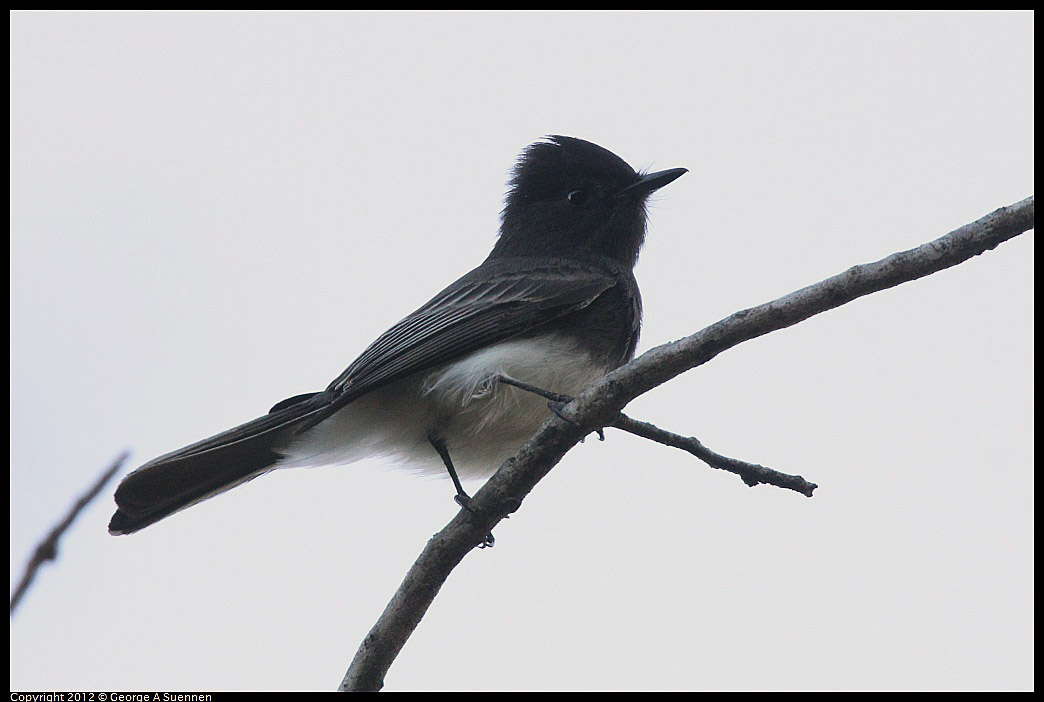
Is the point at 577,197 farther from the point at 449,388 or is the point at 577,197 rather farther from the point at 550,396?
the point at 550,396

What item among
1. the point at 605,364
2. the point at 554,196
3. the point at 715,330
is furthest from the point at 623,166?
the point at 715,330

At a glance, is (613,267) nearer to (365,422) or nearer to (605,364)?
(605,364)

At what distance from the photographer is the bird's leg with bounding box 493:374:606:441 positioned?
390 centimetres

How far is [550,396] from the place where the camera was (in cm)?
435

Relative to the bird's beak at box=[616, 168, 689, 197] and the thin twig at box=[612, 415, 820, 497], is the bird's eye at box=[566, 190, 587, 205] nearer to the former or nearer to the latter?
the bird's beak at box=[616, 168, 689, 197]

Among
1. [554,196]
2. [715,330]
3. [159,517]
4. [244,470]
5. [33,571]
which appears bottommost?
[33,571]

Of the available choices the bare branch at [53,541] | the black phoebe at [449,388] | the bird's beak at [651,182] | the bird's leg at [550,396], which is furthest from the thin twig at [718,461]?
the bird's beak at [651,182]

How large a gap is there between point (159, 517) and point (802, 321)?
2.99m

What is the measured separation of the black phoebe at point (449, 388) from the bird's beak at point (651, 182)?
1.91 ft

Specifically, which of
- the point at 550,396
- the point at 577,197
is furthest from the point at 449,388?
the point at 577,197

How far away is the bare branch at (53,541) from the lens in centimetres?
192

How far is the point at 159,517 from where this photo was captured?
15.5ft

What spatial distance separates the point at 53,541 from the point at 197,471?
2908 millimetres

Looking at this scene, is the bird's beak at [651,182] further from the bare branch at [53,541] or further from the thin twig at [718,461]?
the bare branch at [53,541]
